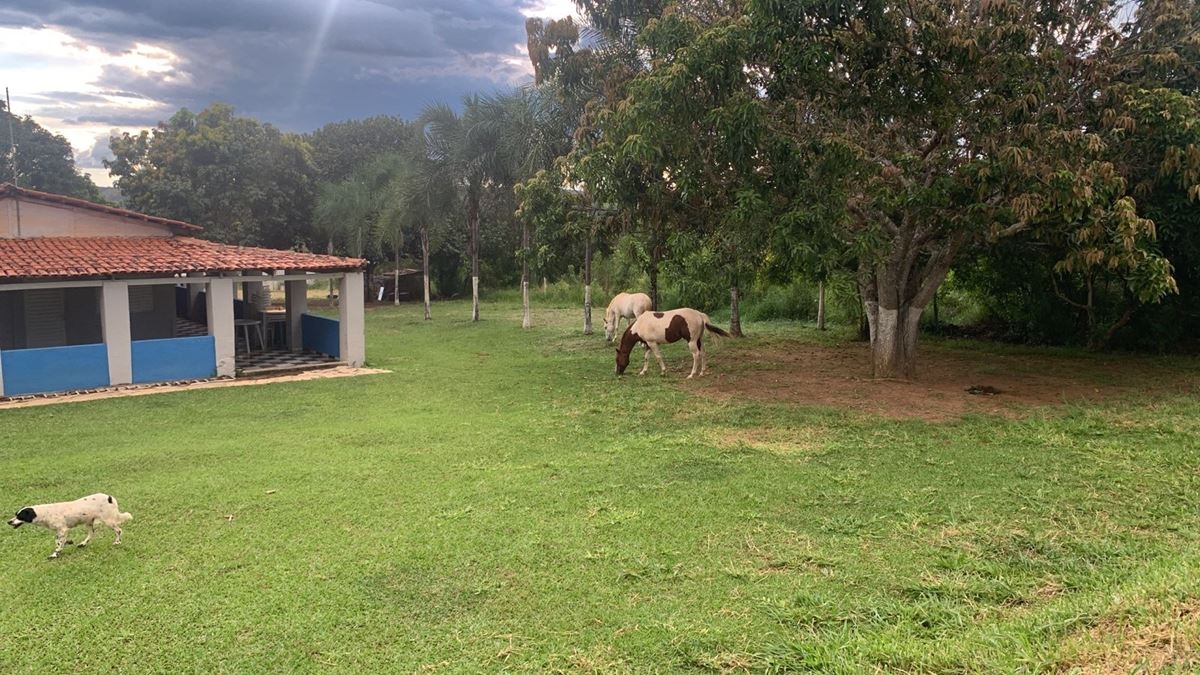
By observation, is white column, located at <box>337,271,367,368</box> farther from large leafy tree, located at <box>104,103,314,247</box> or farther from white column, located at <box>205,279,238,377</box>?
large leafy tree, located at <box>104,103,314,247</box>

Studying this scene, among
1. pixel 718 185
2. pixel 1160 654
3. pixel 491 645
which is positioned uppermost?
pixel 718 185

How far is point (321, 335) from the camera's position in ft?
58.7

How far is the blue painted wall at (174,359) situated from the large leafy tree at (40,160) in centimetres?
3190

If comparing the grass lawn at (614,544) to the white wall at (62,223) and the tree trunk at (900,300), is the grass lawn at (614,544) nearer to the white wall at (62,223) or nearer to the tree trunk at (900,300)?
the tree trunk at (900,300)

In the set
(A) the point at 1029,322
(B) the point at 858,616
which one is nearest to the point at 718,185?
(B) the point at 858,616

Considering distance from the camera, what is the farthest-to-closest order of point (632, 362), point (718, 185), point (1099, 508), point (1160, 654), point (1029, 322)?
point (1029, 322) < point (632, 362) < point (718, 185) < point (1099, 508) < point (1160, 654)

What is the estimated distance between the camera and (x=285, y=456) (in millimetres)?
8734

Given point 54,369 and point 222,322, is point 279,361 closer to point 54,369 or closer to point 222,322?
point 222,322

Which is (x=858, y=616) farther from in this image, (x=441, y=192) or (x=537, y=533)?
(x=441, y=192)

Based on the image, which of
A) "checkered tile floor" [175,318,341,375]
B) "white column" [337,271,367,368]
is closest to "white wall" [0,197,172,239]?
"checkered tile floor" [175,318,341,375]

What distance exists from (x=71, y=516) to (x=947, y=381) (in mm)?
12401

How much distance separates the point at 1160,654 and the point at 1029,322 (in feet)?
55.7

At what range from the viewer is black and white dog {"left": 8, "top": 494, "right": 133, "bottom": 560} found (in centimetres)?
569

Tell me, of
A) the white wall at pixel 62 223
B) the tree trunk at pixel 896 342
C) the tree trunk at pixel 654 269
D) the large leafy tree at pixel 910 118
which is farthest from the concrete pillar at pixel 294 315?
the tree trunk at pixel 896 342
